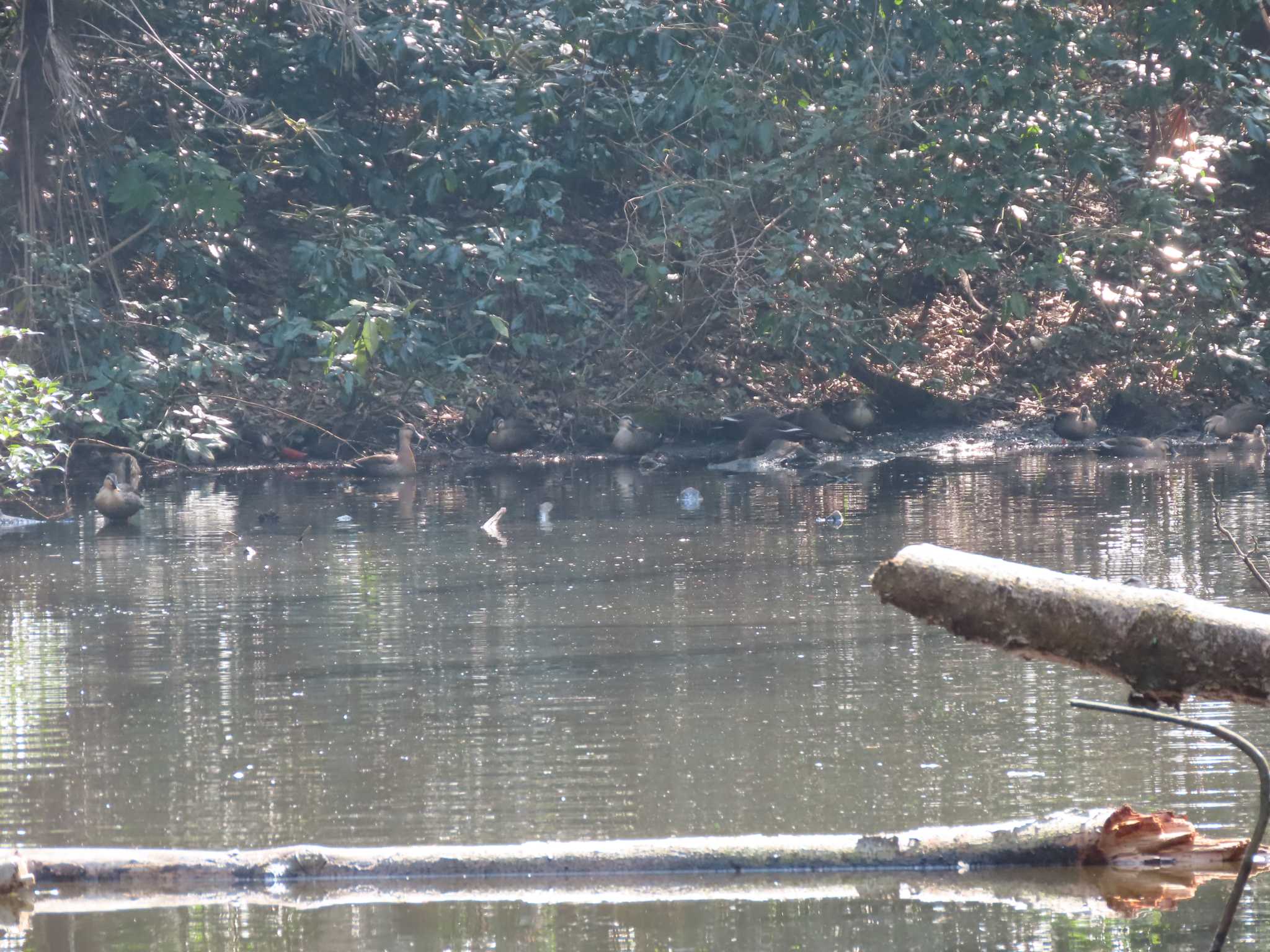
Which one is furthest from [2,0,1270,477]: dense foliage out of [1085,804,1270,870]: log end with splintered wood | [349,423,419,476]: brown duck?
[1085,804,1270,870]: log end with splintered wood

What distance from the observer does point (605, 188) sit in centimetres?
2478

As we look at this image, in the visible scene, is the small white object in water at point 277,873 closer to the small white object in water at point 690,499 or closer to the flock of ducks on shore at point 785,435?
the small white object in water at point 690,499

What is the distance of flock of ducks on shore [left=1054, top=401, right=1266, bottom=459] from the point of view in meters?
20.8

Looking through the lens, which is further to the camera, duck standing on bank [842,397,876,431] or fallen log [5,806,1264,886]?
duck standing on bank [842,397,876,431]

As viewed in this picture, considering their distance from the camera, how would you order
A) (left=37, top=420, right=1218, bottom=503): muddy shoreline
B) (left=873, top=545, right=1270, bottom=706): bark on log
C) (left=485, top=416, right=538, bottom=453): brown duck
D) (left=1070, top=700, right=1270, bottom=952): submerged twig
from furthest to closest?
(left=485, top=416, right=538, bottom=453): brown duck, (left=37, top=420, right=1218, bottom=503): muddy shoreline, (left=873, top=545, right=1270, bottom=706): bark on log, (left=1070, top=700, right=1270, bottom=952): submerged twig

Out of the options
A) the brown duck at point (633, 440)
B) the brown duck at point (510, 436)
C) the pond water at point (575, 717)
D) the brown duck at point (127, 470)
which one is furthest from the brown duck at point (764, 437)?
the brown duck at point (127, 470)

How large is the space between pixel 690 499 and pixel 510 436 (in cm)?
628

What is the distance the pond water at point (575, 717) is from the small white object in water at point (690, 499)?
1.81 metres

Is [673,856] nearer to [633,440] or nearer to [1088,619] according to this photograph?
[1088,619]

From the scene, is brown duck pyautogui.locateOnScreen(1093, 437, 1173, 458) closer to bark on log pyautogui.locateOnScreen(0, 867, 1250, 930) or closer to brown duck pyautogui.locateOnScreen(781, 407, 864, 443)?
brown duck pyautogui.locateOnScreen(781, 407, 864, 443)

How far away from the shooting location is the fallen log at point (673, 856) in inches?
196

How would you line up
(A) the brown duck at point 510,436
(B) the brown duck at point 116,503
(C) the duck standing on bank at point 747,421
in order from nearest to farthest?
A: (B) the brown duck at point 116,503
(C) the duck standing on bank at point 747,421
(A) the brown duck at point 510,436

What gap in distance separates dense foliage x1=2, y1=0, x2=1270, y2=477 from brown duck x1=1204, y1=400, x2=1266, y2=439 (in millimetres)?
626

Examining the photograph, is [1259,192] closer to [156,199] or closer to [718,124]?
[718,124]
